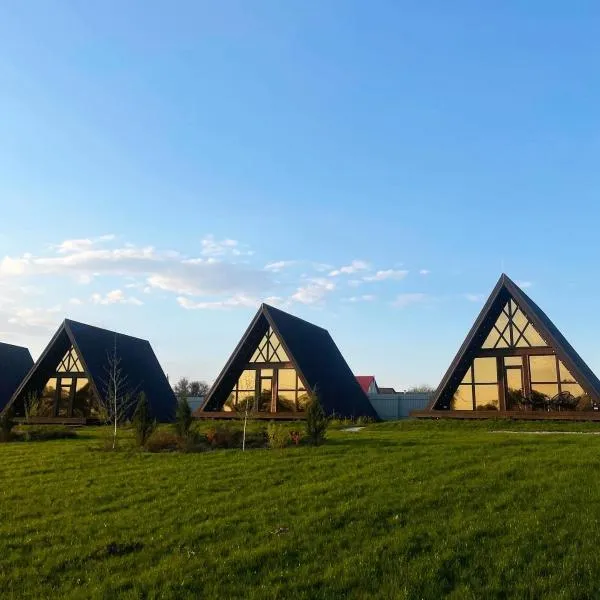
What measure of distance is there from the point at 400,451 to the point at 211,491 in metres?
5.42

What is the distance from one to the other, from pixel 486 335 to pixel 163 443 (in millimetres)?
15099

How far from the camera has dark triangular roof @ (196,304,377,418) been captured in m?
26.9

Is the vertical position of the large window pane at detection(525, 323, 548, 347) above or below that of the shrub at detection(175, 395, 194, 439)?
above

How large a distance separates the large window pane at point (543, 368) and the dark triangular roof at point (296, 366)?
907 centimetres

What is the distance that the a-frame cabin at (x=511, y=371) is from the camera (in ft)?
75.8

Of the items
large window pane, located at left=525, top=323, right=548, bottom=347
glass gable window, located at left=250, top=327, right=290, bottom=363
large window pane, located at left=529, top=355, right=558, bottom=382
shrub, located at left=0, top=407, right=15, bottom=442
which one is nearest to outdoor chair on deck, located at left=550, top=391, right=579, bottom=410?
large window pane, located at left=529, top=355, right=558, bottom=382

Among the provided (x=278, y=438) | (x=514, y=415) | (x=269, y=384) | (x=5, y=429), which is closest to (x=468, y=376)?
(x=514, y=415)

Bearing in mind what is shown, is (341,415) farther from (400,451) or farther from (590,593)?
(590,593)

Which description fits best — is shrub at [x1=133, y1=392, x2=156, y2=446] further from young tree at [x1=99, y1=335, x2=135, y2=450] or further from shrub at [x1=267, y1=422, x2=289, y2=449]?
young tree at [x1=99, y1=335, x2=135, y2=450]

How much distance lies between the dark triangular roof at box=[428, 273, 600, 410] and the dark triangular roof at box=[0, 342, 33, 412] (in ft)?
88.3

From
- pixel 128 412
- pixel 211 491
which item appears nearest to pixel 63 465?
pixel 211 491

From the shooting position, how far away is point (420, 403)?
124 feet

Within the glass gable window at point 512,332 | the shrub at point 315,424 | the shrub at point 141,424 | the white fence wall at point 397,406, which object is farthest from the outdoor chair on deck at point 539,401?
the shrub at point 141,424

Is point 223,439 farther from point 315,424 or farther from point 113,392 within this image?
point 113,392
